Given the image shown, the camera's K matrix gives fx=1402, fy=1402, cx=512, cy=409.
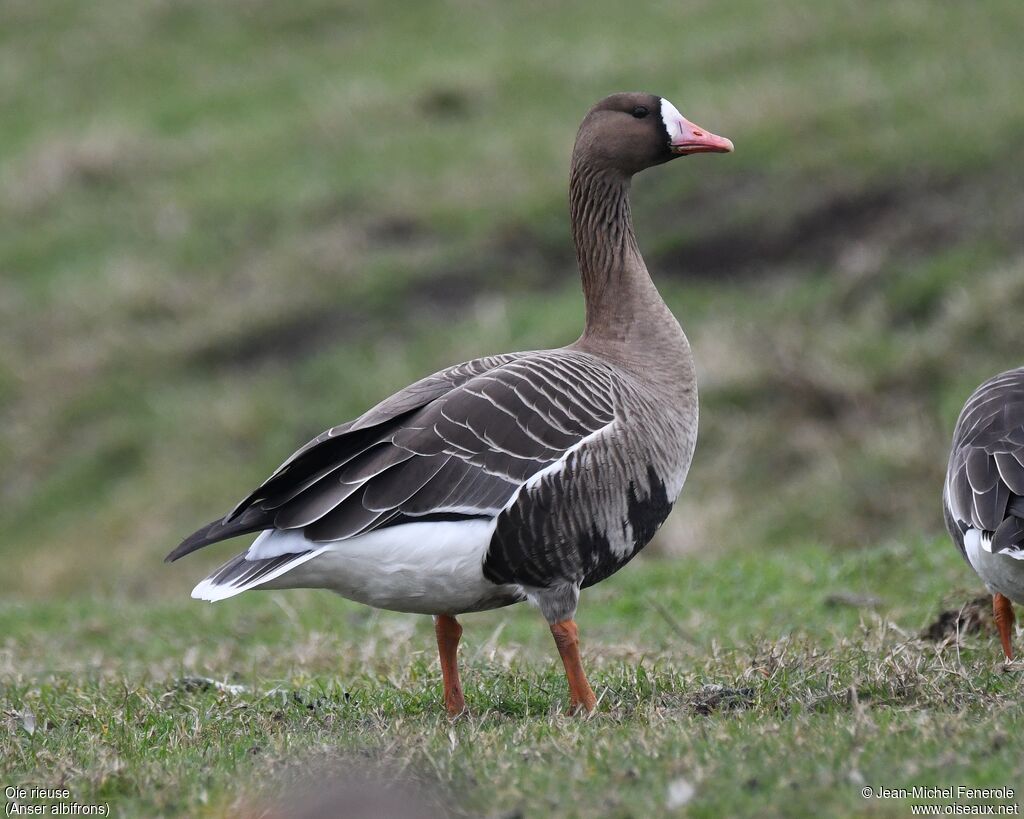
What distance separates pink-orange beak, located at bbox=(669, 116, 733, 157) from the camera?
6.56 meters

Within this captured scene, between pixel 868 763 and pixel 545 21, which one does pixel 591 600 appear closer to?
pixel 868 763

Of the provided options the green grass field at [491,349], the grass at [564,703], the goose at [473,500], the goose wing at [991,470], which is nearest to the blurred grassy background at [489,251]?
the green grass field at [491,349]

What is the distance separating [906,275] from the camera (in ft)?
42.5

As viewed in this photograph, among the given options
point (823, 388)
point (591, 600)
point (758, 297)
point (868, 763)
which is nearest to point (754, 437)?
point (823, 388)

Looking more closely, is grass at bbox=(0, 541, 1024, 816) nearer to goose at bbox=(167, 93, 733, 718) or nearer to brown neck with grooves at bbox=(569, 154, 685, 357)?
goose at bbox=(167, 93, 733, 718)

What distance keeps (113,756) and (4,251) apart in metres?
14.5

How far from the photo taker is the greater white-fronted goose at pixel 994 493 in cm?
539

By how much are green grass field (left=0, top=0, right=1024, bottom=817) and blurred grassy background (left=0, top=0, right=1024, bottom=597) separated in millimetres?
48

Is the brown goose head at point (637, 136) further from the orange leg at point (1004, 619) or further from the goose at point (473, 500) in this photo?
the orange leg at point (1004, 619)

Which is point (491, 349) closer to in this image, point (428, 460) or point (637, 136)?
point (637, 136)

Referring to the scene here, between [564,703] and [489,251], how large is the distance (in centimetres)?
1053

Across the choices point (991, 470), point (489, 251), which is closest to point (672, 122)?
point (991, 470)

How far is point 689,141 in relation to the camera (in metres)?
6.57

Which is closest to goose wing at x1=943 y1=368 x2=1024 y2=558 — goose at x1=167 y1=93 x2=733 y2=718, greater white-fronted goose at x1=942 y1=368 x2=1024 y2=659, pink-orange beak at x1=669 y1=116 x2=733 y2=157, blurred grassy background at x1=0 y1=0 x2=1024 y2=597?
greater white-fronted goose at x1=942 y1=368 x2=1024 y2=659
